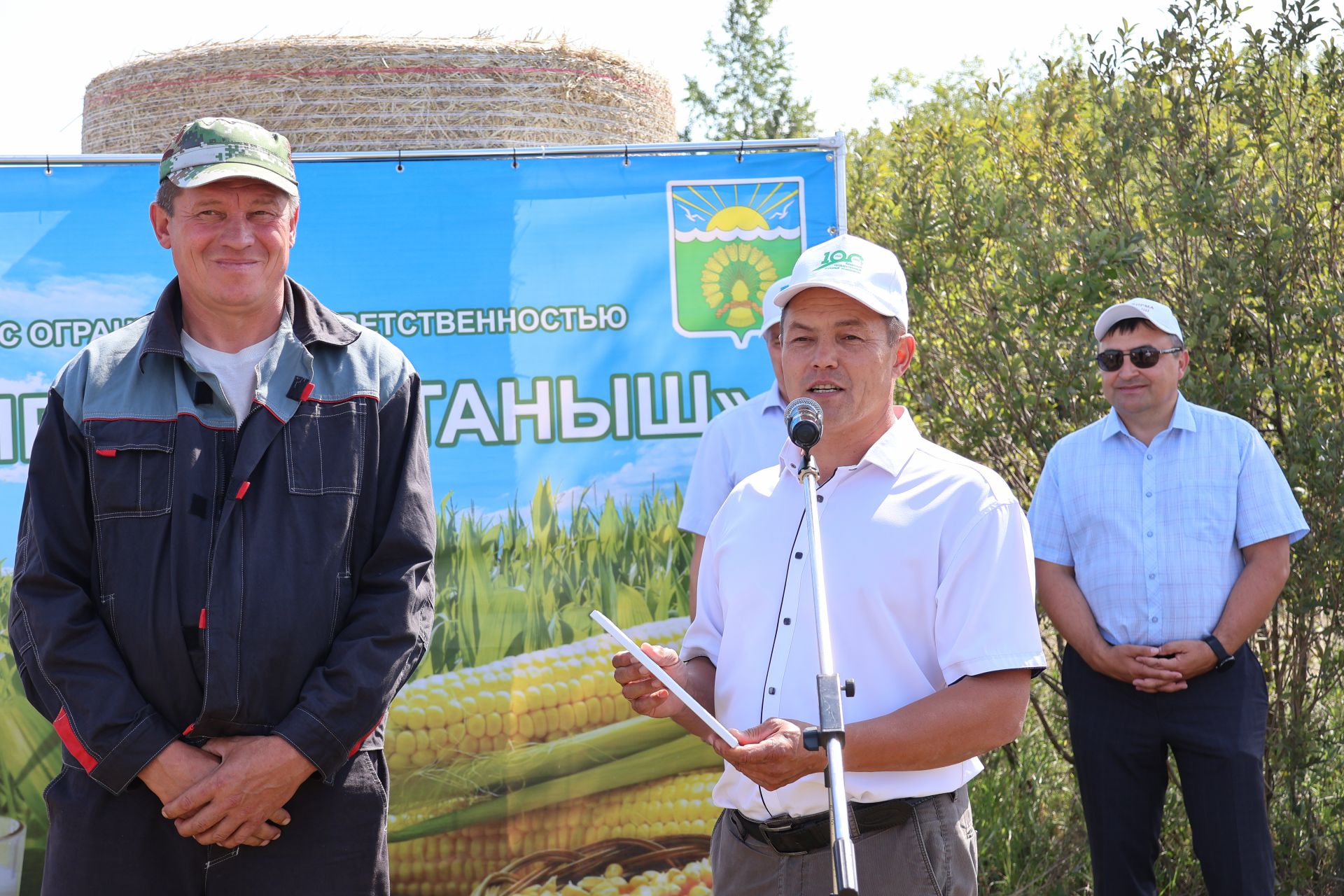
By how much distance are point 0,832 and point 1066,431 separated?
431 cm

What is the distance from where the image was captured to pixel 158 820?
2459 mm

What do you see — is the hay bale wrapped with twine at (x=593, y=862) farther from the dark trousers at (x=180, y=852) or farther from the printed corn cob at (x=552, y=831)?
the dark trousers at (x=180, y=852)

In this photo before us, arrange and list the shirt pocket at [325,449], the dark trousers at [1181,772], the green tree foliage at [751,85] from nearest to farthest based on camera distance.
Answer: the shirt pocket at [325,449] → the dark trousers at [1181,772] → the green tree foliage at [751,85]

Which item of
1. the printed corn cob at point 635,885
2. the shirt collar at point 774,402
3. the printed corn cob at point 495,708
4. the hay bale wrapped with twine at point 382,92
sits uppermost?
the hay bale wrapped with twine at point 382,92

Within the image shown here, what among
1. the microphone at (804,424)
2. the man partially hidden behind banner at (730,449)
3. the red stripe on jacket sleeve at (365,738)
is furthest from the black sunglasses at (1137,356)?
the red stripe on jacket sleeve at (365,738)

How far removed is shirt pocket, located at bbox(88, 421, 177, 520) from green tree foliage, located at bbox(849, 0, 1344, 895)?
3.48 meters

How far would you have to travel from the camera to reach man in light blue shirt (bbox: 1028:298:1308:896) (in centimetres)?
382

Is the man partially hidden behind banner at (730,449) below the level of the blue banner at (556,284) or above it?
below

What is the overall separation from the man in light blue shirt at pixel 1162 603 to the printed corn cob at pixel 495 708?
1.62 meters

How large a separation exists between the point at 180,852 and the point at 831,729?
1.49 meters

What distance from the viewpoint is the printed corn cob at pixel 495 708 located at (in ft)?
13.6

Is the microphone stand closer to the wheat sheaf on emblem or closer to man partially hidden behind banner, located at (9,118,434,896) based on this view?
man partially hidden behind banner, located at (9,118,434,896)

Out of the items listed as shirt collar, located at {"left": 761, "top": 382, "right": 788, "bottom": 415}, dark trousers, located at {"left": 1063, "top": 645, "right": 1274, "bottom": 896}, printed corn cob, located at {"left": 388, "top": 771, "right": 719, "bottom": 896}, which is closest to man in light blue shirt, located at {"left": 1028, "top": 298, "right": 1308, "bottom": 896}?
dark trousers, located at {"left": 1063, "top": 645, "right": 1274, "bottom": 896}

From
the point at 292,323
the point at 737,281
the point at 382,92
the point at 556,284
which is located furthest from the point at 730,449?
the point at 382,92
